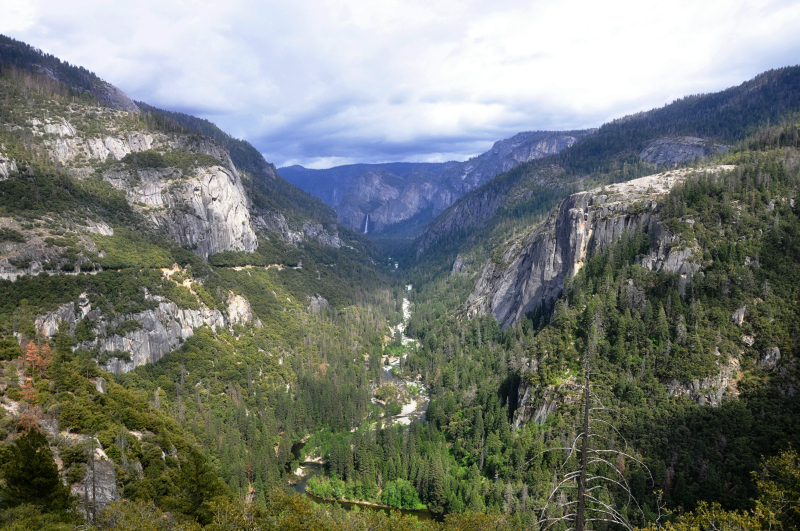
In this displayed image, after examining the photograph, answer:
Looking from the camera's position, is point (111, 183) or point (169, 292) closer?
point (169, 292)

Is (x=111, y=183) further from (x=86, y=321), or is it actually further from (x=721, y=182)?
(x=721, y=182)

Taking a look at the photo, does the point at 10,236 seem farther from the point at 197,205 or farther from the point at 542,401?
the point at 542,401

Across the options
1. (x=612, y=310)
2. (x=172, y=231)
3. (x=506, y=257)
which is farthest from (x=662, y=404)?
(x=172, y=231)

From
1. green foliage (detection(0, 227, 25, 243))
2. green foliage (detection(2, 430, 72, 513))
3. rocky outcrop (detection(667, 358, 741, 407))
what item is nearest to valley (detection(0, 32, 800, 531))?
green foliage (detection(2, 430, 72, 513))

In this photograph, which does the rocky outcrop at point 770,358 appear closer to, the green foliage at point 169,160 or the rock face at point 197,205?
the rock face at point 197,205

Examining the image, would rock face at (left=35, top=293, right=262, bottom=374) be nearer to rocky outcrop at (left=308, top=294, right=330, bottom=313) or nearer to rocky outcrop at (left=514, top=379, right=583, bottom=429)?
rocky outcrop at (left=308, top=294, right=330, bottom=313)

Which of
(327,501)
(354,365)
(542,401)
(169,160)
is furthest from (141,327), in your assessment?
(542,401)

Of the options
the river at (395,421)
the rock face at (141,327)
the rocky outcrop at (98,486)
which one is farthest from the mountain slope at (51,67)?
the rocky outcrop at (98,486)
